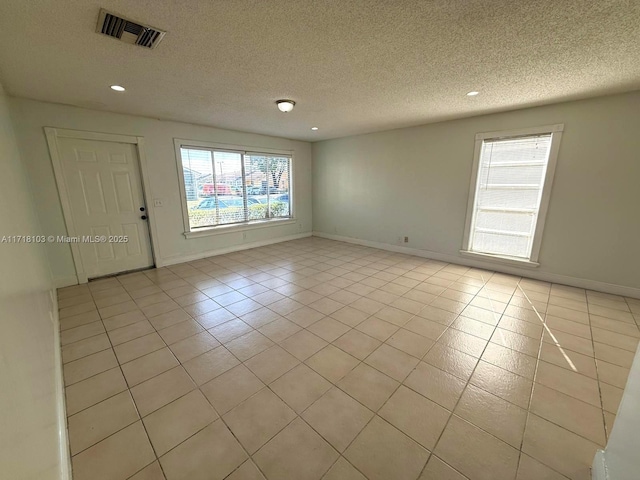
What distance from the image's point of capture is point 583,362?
2082 mm

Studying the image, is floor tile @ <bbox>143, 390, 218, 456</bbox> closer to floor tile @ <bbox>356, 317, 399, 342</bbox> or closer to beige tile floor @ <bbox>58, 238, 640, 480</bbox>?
beige tile floor @ <bbox>58, 238, 640, 480</bbox>

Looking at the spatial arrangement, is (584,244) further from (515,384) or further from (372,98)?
(372,98)

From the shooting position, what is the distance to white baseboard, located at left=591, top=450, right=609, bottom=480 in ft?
3.84

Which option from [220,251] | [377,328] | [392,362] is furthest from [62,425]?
[220,251]

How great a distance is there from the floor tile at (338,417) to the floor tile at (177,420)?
0.64 m

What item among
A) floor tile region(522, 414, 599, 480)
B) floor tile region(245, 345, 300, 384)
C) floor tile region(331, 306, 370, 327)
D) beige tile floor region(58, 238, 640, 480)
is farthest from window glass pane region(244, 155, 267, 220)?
floor tile region(522, 414, 599, 480)

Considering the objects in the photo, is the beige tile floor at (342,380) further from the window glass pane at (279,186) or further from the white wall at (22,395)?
the window glass pane at (279,186)

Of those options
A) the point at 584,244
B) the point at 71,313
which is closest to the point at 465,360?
the point at 584,244

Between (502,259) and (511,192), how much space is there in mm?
1044

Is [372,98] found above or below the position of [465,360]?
above

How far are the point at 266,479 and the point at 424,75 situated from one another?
3299 millimetres

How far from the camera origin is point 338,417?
5.25 feet

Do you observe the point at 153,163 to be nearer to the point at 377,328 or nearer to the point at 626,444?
the point at 377,328

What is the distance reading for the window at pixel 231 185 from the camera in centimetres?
464
